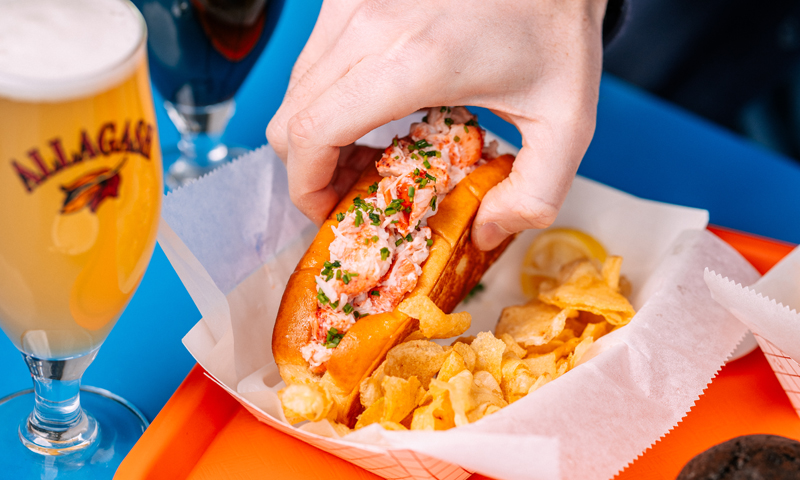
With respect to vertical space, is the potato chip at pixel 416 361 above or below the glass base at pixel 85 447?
above

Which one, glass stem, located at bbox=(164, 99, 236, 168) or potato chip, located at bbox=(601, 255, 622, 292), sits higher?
potato chip, located at bbox=(601, 255, 622, 292)

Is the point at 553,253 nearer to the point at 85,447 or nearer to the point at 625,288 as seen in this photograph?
the point at 625,288

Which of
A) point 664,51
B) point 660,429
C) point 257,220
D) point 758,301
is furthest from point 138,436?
point 664,51

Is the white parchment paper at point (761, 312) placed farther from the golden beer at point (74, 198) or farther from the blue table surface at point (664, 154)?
the golden beer at point (74, 198)

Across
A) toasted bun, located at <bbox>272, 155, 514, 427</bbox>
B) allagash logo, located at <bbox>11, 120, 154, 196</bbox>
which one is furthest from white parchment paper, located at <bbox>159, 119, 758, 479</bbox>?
allagash logo, located at <bbox>11, 120, 154, 196</bbox>

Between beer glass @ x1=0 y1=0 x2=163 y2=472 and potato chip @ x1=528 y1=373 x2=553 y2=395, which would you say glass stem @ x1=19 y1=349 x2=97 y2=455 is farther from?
potato chip @ x1=528 y1=373 x2=553 y2=395

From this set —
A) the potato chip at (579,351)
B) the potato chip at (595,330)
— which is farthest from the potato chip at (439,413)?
the potato chip at (595,330)

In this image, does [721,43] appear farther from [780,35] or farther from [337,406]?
[337,406]
